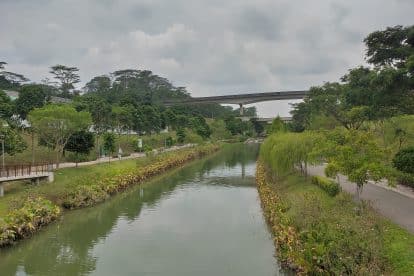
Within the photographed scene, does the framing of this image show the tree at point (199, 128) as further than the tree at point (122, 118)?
Yes

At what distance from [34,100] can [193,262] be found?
4370 centimetres

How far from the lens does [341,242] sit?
14.1 m

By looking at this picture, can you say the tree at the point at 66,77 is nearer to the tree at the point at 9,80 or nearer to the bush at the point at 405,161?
the tree at the point at 9,80

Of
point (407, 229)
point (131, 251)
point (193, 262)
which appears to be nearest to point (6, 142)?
point (131, 251)

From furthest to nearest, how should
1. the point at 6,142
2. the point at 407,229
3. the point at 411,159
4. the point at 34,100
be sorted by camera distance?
the point at 34,100, the point at 6,142, the point at 411,159, the point at 407,229

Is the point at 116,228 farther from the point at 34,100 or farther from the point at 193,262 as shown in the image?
the point at 34,100

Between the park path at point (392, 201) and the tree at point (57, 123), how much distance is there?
22244 millimetres

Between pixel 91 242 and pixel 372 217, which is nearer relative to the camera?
pixel 372 217

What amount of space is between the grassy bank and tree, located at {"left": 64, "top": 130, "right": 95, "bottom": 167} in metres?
26.8

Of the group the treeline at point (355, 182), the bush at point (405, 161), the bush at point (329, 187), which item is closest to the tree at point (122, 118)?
the treeline at point (355, 182)

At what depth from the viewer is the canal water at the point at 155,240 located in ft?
62.7

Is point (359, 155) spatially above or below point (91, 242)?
above

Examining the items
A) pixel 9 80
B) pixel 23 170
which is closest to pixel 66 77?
pixel 9 80

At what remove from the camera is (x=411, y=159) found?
85.5ft
